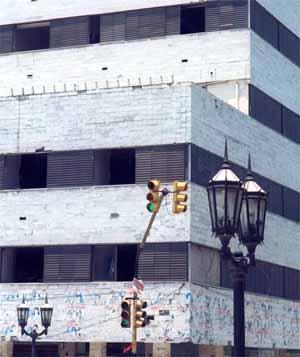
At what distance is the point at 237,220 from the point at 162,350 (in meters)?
22.4

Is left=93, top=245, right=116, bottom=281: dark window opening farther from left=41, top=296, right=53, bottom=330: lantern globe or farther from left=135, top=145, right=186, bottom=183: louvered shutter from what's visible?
left=41, top=296, right=53, bottom=330: lantern globe

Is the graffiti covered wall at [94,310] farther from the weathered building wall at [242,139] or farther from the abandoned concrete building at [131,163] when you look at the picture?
the weathered building wall at [242,139]

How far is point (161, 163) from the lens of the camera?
39812 mm

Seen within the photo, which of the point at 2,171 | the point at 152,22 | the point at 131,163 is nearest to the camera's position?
the point at 131,163

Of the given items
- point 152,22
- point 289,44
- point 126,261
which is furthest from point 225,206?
point 289,44

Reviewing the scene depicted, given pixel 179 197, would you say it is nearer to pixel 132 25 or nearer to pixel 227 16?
pixel 227 16

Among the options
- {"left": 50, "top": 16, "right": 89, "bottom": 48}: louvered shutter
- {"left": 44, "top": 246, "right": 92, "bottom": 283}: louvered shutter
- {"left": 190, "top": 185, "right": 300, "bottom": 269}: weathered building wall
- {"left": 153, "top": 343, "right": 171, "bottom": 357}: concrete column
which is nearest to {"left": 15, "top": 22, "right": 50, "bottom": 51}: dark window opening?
{"left": 50, "top": 16, "right": 89, "bottom": 48}: louvered shutter

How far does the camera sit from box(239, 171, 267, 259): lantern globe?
17734 millimetres

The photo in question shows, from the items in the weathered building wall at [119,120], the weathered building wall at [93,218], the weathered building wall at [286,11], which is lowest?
the weathered building wall at [93,218]

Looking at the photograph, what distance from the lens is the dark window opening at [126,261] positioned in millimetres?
40500

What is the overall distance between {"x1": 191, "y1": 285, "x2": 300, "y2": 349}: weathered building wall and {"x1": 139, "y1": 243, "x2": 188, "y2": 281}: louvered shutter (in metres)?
0.89

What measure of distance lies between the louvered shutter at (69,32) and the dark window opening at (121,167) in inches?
295

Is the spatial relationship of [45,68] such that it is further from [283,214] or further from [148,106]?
[283,214]

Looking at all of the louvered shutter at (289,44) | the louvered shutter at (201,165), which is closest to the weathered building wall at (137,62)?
the louvered shutter at (289,44)
